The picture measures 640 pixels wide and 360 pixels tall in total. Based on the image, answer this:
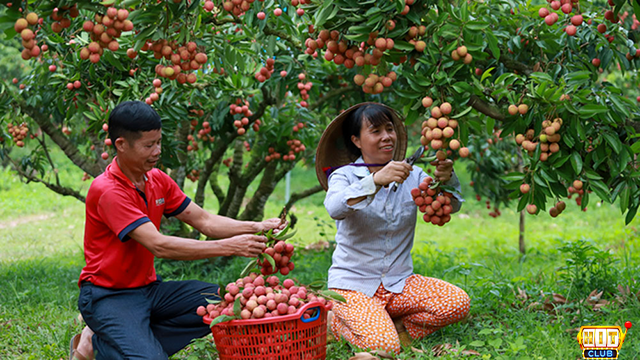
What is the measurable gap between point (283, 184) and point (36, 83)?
8.19m

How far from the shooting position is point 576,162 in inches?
95.0

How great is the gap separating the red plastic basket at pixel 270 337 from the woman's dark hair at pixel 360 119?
3.42 ft

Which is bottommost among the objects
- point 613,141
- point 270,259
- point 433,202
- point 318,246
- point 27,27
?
point 318,246

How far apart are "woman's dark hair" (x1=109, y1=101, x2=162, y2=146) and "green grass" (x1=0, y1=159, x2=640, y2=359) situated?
3.24ft

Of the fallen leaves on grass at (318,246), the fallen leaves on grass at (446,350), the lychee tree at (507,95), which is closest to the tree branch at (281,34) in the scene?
the lychee tree at (507,95)

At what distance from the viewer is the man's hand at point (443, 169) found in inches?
103

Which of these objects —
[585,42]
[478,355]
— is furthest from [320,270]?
[585,42]

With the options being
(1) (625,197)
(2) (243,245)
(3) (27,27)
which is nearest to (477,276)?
(1) (625,197)

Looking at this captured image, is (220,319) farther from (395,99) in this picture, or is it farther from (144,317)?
(395,99)

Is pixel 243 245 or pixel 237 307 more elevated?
pixel 243 245

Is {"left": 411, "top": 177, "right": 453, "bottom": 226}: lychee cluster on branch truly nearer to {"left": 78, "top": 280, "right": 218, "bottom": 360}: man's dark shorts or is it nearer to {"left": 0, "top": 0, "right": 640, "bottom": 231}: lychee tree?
{"left": 0, "top": 0, "right": 640, "bottom": 231}: lychee tree

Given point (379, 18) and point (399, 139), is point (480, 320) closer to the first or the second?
point (399, 139)

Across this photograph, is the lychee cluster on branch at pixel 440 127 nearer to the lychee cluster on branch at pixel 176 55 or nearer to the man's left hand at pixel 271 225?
the man's left hand at pixel 271 225

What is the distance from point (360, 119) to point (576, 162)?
1.02 m
